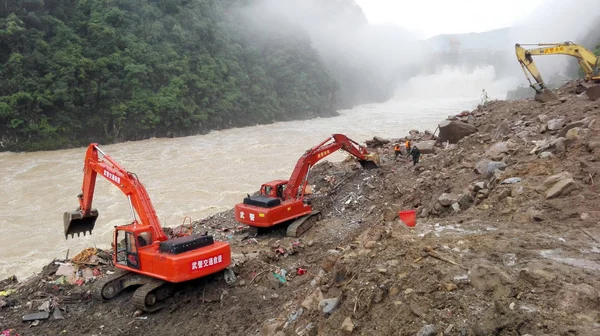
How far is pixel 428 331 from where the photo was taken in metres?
3.43

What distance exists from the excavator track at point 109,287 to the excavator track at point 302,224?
3720mm

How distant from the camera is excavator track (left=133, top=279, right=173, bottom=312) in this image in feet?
22.6

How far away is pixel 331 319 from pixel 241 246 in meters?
5.92

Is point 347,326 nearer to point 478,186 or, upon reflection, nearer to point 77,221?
point 478,186

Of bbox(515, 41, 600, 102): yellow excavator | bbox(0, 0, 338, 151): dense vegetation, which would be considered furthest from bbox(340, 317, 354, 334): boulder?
bbox(0, 0, 338, 151): dense vegetation

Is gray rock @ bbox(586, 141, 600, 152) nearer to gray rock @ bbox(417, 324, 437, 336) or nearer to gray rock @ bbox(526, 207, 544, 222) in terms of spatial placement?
gray rock @ bbox(526, 207, 544, 222)

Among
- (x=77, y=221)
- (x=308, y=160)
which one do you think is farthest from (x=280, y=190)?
(x=77, y=221)

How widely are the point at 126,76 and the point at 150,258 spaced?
3544 centimetres

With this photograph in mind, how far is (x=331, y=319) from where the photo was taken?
4.21 m

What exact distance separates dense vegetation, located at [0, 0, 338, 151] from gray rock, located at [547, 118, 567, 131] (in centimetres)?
3227

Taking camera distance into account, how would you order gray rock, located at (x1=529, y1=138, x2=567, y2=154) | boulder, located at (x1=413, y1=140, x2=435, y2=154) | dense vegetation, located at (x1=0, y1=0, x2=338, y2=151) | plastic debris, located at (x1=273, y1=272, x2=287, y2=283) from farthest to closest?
dense vegetation, located at (x1=0, y1=0, x2=338, y2=151)
boulder, located at (x1=413, y1=140, x2=435, y2=154)
plastic debris, located at (x1=273, y1=272, x2=287, y2=283)
gray rock, located at (x1=529, y1=138, x2=567, y2=154)

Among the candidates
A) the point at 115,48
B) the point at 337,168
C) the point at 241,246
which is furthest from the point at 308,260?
the point at 115,48

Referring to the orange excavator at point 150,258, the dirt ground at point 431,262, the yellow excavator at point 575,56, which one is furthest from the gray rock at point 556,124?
the orange excavator at point 150,258

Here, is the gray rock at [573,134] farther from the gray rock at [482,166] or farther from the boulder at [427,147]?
the boulder at [427,147]
